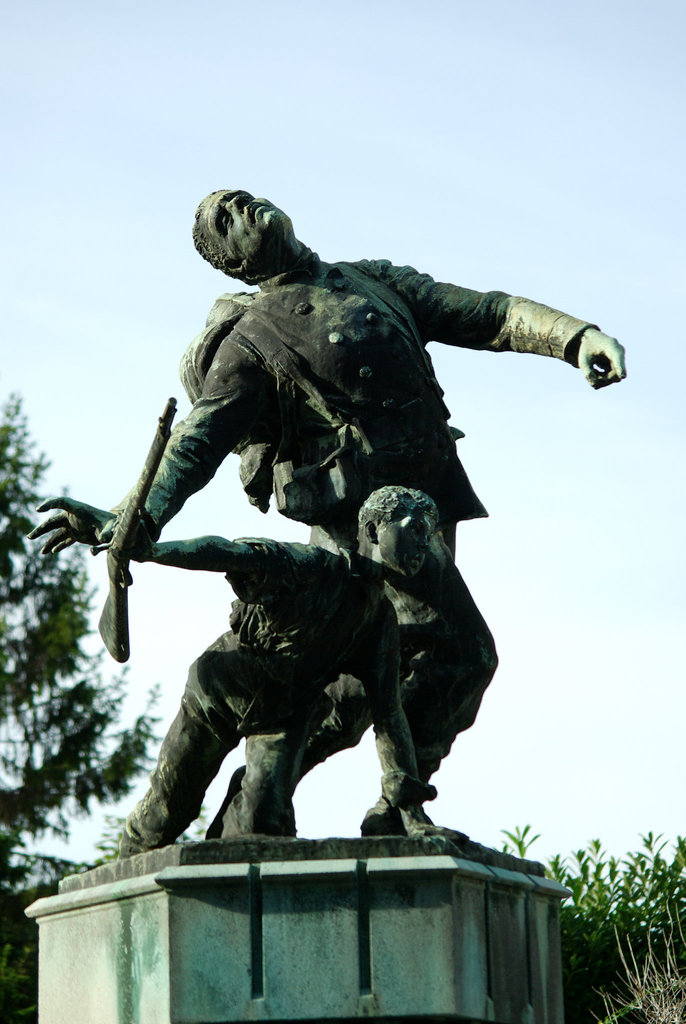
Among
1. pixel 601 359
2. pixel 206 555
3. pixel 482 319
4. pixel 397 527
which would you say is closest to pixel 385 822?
pixel 397 527

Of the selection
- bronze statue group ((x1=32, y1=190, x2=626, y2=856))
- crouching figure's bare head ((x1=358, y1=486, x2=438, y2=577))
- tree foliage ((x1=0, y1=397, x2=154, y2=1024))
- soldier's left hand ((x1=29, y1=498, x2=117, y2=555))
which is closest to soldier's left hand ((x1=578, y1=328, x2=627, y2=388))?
bronze statue group ((x1=32, y1=190, x2=626, y2=856))

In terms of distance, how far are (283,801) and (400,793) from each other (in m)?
0.36

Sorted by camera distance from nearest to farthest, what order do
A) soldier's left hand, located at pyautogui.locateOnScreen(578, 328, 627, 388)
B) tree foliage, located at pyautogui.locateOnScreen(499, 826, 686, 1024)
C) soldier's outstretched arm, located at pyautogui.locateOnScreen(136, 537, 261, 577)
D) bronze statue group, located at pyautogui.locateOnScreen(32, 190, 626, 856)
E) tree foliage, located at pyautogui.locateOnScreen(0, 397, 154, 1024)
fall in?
1. soldier's outstretched arm, located at pyautogui.locateOnScreen(136, 537, 261, 577)
2. bronze statue group, located at pyautogui.locateOnScreen(32, 190, 626, 856)
3. soldier's left hand, located at pyautogui.locateOnScreen(578, 328, 627, 388)
4. tree foliage, located at pyautogui.locateOnScreen(499, 826, 686, 1024)
5. tree foliage, located at pyautogui.locateOnScreen(0, 397, 154, 1024)

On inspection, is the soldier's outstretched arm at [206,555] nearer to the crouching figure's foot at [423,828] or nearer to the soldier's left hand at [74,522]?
the soldier's left hand at [74,522]

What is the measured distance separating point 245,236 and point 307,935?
8.07 feet

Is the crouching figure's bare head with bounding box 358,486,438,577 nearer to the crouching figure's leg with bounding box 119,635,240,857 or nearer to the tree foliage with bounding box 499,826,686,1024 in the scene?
the crouching figure's leg with bounding box 119,635,240,857

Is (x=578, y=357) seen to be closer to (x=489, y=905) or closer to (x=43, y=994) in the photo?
(x=489, y=905)

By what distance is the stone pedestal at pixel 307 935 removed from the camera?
15.4 feet

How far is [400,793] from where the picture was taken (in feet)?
17.1

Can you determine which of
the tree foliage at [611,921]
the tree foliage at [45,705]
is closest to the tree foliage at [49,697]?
the tree foliage at [45,705]

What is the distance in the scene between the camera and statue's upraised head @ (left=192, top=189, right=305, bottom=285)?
5.90m

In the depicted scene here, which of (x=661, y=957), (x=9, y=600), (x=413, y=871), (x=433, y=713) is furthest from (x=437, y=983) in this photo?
(x=9, y=600)

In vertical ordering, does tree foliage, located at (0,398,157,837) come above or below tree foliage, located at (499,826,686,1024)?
above

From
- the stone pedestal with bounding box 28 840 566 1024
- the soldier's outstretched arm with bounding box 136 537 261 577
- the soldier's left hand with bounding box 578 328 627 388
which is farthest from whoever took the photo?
the soldier's left hand with bounding box 578 328 627 388
